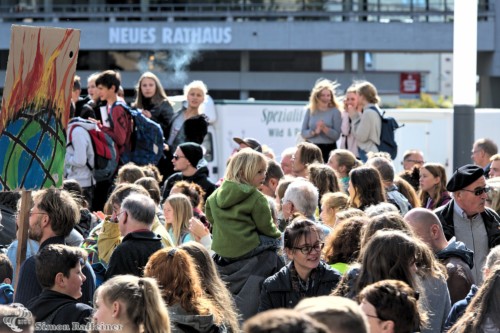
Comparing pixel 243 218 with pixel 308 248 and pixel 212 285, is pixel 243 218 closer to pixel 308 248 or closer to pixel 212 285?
pixel 308 248

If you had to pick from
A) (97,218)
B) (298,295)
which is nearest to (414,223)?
(298,295)

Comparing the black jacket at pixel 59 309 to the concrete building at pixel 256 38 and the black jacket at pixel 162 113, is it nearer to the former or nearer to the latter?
the black jacket at pixel 162 113

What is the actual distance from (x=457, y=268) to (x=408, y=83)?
5004 centimetres

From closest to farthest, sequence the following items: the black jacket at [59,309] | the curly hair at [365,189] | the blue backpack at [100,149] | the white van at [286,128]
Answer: the black jacket at [59,309] → the curly hair at [365,189] → the blue backpack at [100,149] → the white van at [286,128]

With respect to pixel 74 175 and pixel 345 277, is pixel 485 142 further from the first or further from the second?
pixel 345 277

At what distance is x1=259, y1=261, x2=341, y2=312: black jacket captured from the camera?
6961mm

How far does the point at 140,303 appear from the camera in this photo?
527cm

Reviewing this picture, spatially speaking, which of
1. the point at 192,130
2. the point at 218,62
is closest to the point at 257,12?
the point at 218,62

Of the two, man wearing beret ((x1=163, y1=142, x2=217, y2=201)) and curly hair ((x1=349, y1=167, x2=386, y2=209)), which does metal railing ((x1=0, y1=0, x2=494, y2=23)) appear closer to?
man wearing beret ((x1=163, y1=142, x2=217, y2=201))

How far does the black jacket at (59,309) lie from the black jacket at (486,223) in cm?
358

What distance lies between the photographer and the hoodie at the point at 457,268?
7.20 m

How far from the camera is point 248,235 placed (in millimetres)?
8172

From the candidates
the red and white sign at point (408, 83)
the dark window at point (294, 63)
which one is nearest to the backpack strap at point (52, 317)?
the dark window at point (294, 63)

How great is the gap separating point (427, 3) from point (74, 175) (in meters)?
42.2
